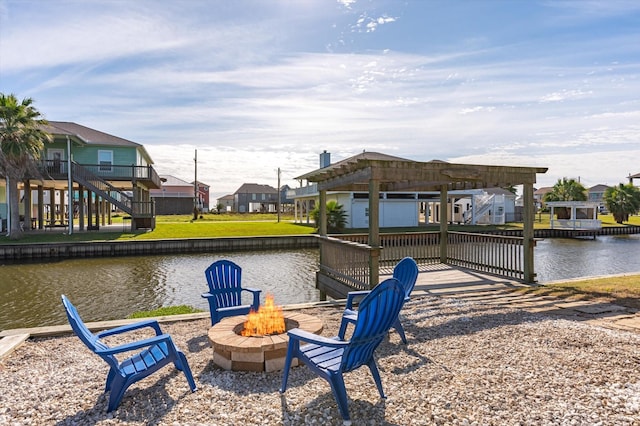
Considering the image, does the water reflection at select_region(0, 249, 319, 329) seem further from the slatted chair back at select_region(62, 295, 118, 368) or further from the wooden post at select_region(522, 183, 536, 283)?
the slatted chair back at select_region(62, 295, 118, 368)

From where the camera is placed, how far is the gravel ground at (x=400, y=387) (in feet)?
9.89

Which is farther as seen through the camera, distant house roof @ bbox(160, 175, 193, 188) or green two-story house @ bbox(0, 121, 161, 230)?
distant house roof @ bbox(160, 175, 193, 188)

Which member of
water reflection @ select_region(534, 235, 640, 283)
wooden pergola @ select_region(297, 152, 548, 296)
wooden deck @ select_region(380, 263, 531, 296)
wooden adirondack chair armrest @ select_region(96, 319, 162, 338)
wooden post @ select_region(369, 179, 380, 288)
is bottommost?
water reflection @ select_region(534, 235, 640, 283)

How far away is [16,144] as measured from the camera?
757 inches

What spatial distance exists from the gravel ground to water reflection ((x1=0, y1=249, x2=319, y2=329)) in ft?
17.0

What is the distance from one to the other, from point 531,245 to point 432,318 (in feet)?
12.6

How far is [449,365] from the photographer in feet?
13.1

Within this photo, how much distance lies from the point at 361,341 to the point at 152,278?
1230 cm

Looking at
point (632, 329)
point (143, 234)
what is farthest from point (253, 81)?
point (143, 234)

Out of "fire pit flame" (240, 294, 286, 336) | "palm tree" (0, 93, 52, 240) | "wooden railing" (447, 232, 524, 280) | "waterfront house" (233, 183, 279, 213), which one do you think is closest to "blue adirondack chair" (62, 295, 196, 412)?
"fire pit flame" (240, 294, 286, 336)

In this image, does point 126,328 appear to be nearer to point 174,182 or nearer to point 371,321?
point 371,321

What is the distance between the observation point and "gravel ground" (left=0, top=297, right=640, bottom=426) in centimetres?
302

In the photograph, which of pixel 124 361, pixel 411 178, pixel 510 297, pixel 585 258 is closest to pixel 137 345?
pixel 124 361

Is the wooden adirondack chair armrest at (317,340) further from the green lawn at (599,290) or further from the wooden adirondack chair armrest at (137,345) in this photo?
the green lawn at (599,290)
